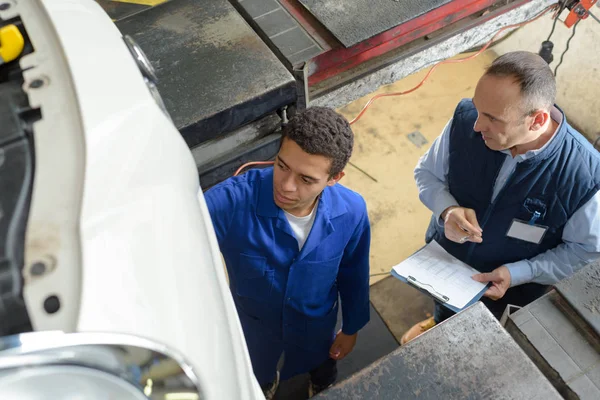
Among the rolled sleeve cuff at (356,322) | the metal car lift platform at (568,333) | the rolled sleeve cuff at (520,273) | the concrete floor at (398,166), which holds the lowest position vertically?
the concrete floor at (398,166)

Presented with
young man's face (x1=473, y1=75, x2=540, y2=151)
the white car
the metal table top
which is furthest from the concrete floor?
the white car

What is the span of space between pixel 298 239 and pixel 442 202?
0.67 meters

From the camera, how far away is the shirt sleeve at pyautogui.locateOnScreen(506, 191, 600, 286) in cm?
166

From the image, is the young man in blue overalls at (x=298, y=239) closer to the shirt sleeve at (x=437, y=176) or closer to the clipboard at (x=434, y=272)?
the clipboard at (x=434, y=272)

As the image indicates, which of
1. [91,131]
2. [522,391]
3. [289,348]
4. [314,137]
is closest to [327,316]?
[289,348]

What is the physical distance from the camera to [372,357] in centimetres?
262

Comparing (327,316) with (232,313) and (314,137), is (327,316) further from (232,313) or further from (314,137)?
(232,313)

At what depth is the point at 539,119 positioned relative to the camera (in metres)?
1.58

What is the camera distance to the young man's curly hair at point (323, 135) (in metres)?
1.42

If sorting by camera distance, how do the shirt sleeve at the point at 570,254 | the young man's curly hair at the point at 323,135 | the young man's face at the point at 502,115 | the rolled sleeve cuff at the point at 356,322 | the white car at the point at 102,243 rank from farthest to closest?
the rolled sleeve cuff at the point at 356,322 < the shirt sleeve at the point at 570,254 < the young man's face at the point at 502,115 < the young man's curly hair at the point at 323,135 < the white car at the point at 102,243

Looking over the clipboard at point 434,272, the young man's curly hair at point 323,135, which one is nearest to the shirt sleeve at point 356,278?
the clipboard at point 434,272

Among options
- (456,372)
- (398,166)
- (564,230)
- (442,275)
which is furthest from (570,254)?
(398,166)

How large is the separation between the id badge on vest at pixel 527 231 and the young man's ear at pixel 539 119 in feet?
1.10

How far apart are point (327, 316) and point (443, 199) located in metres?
0.64
